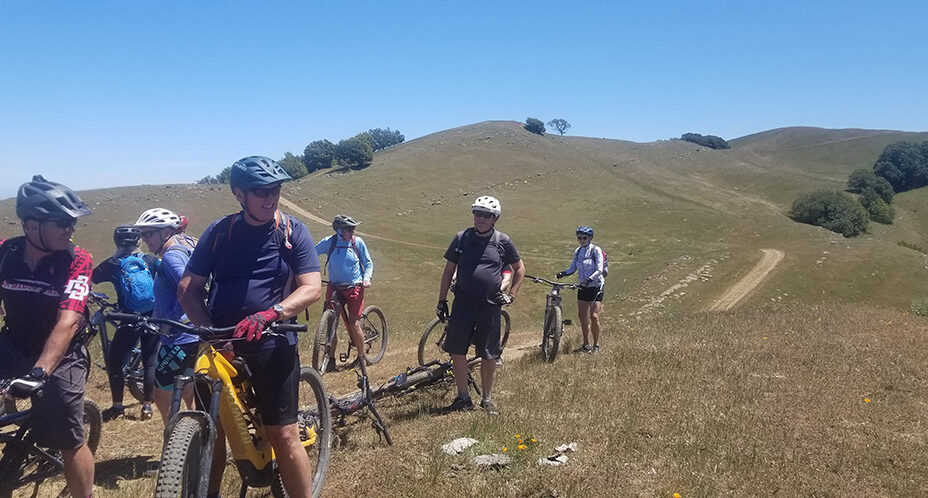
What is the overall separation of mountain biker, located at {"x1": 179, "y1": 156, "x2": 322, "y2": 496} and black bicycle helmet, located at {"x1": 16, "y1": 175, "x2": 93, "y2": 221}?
0.89m

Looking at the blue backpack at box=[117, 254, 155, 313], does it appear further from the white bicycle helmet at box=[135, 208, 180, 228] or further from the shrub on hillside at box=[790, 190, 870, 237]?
the shrub on hillside at box=[790, 190, 870, 237]

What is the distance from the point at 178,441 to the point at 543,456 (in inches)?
130

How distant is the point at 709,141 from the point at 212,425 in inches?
6529

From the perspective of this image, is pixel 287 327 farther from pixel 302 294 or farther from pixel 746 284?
pixel 746 284

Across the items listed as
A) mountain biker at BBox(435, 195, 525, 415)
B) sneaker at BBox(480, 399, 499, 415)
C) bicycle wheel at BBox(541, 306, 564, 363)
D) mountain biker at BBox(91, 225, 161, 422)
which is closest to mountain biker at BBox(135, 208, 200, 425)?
mountain biker at BBox(91, 225, 161, 422)

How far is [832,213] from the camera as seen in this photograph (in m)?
69.1

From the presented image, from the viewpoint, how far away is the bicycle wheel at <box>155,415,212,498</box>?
297cm

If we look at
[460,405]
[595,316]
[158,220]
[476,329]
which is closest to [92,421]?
[158,220]

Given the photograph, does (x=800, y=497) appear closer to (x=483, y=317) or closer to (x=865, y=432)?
(x=865, y=432)

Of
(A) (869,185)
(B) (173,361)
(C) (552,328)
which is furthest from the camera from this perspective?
(A) (869,185)

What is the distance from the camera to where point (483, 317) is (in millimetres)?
6707

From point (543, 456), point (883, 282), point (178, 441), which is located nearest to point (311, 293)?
point (178, 441)

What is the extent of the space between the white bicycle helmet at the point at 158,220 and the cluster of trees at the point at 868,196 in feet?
251

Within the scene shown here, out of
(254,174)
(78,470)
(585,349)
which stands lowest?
(585,349)
